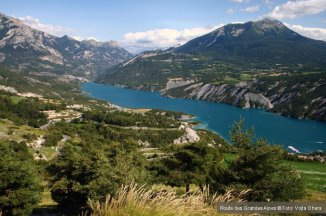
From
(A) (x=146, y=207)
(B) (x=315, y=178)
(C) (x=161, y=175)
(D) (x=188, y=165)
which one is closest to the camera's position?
(A) (x=146, y=207)

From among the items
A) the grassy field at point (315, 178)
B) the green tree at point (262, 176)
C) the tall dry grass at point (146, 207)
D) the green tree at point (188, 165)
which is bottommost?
the grassy field at point (315, 178)

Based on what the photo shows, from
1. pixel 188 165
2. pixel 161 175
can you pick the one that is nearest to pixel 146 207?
pixel 188 165

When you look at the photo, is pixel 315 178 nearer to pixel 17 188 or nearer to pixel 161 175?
pixel 161 175

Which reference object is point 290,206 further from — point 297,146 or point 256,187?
point 297,146

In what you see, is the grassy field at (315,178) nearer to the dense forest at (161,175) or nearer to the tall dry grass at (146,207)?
the dense forest at (161,175)

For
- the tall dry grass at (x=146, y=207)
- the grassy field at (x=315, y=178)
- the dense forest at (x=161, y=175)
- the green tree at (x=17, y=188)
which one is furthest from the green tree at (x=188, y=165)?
the tall dry grass at (x=146, y=207)

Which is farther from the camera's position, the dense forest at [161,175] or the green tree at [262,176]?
the dense forest at [161,175]

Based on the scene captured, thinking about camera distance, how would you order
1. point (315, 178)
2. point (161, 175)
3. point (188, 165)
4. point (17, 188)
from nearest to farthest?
1. point (17, 188)
2. point (188, 165)
3. point (161, 175)
4. point (315, 178)

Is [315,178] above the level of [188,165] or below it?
below

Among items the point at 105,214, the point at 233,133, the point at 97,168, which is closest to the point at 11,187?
the point at 97,168

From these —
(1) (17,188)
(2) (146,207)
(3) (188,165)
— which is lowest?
(3) (188,165)

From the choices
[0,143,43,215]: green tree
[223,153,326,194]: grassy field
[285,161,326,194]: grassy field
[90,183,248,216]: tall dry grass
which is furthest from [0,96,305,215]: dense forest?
[285,161,326,194]: grassy field

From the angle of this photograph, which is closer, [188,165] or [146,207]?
[146,207]

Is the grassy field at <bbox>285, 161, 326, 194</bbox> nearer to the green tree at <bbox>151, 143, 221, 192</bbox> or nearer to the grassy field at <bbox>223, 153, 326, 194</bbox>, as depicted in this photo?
the grassy field at <bbox>223, 153, 326, 194</bbox>
